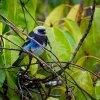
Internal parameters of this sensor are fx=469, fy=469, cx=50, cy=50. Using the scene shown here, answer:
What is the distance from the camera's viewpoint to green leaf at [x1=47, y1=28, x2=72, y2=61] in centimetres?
171

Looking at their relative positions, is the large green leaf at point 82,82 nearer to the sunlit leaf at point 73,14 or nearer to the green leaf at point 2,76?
the green leaf at point 2,76

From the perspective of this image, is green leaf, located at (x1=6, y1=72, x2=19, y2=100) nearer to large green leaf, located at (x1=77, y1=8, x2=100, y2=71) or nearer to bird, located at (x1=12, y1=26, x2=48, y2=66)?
bird, located at (x1=12, y1=26, x2=48, y2=66)

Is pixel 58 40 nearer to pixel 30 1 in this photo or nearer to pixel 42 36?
pixel 42 36

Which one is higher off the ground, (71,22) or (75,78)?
(71,22)

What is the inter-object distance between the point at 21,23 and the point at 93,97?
42cm

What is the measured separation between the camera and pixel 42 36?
5.57ft

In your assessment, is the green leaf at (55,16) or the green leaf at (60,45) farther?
the green leaf at (55,16)

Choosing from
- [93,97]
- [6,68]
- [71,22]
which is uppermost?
[71,22]

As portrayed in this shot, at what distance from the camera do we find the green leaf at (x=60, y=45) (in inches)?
67.4

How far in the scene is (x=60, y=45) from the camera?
5.68 feet

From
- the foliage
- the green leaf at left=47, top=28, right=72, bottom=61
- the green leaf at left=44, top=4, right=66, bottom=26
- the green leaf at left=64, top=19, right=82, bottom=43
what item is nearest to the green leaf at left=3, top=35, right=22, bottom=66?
the foliage

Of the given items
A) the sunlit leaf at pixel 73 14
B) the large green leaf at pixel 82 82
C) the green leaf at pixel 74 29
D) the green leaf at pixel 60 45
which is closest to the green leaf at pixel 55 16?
the sunlit leaf at pixel 73 14

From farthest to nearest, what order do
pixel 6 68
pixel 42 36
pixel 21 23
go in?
pixel 21 23
pixel 42 36
pixel 6 68

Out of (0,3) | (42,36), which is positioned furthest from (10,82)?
(0,3)
